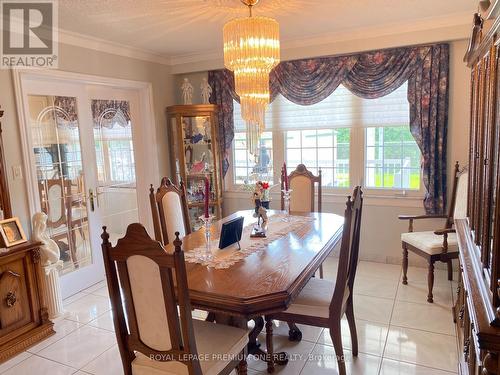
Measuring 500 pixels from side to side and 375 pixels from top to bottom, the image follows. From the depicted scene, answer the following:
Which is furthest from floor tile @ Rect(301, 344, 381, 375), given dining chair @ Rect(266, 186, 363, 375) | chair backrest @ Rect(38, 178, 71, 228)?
chair backrest @ Rect(38, 178, 71, 228)

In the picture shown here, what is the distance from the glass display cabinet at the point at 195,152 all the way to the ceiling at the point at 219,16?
0.93 m

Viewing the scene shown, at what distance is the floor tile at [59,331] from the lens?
2775mm

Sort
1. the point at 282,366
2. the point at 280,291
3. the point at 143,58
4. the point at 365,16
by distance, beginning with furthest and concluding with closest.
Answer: the point at 143,58 → the point at 365,16 → the point at 282,366 → the point at 280,291

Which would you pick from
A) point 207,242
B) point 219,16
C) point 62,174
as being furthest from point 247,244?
point 62,174

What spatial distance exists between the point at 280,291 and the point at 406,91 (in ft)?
9.71

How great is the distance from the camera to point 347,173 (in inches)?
168

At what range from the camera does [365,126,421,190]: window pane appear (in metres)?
3.93

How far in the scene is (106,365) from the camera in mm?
2506

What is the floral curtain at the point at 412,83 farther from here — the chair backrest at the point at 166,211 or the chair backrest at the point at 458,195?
the chair backrest at the point at 166,211

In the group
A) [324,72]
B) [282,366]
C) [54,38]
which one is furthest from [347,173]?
[54,38]

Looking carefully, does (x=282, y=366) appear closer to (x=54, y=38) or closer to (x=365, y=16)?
(x=365, y=16)

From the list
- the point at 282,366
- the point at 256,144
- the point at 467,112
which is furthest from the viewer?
the point at 256,144

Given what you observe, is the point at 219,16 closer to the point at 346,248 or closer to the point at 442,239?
the point at 346,248

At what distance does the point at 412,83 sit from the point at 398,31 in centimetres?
52
